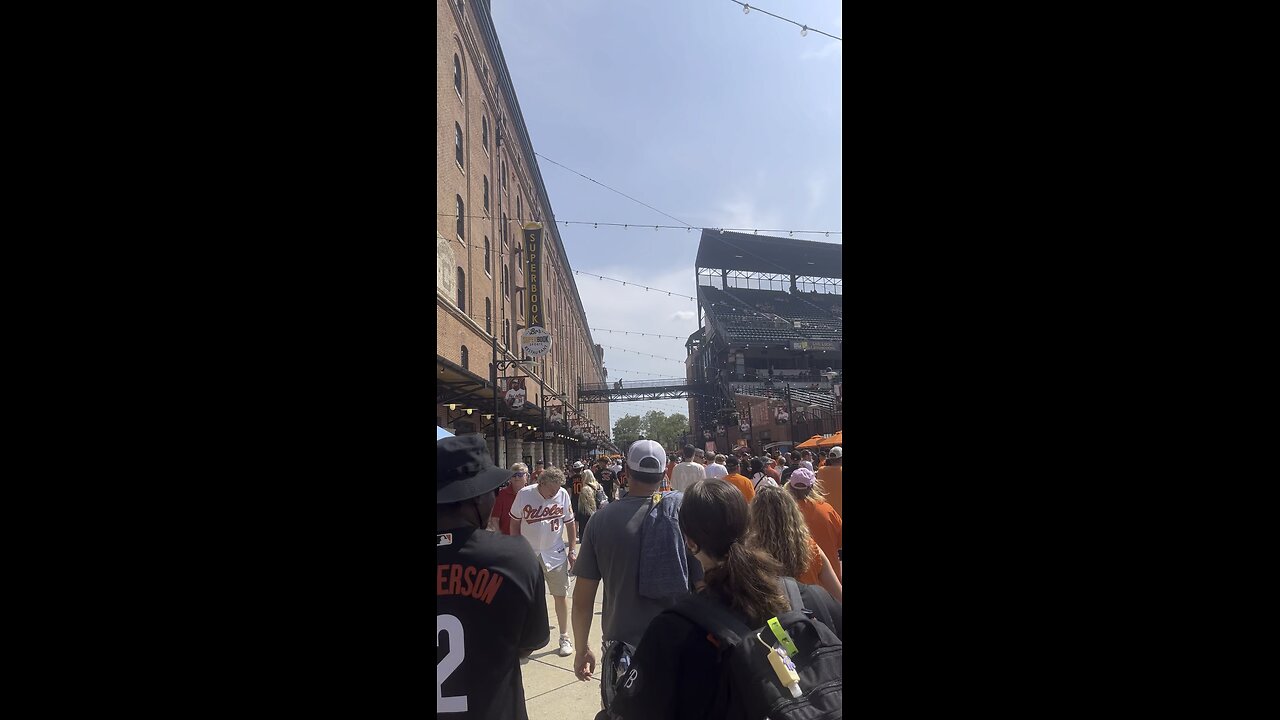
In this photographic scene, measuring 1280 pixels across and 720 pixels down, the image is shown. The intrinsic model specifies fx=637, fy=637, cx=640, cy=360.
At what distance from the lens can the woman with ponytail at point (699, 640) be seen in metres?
1.54

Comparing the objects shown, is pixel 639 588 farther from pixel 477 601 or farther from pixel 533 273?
pixel 533 273

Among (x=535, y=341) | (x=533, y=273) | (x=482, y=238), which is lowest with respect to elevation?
(x=535, y=341)

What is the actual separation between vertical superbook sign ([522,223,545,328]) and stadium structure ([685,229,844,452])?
1638cm

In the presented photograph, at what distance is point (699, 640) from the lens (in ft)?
5.15

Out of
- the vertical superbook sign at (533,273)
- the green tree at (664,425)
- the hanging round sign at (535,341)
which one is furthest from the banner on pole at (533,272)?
the green tree at (664,425)

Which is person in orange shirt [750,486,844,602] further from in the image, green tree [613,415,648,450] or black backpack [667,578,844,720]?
green tree [613,415,648,450]

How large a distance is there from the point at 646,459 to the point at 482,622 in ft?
4.85

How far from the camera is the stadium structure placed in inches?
1693

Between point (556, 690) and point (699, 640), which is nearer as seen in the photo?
point (699, 640)

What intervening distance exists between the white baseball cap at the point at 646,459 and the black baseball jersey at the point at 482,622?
1292mm

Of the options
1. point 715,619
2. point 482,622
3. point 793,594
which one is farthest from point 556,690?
point 715,619
